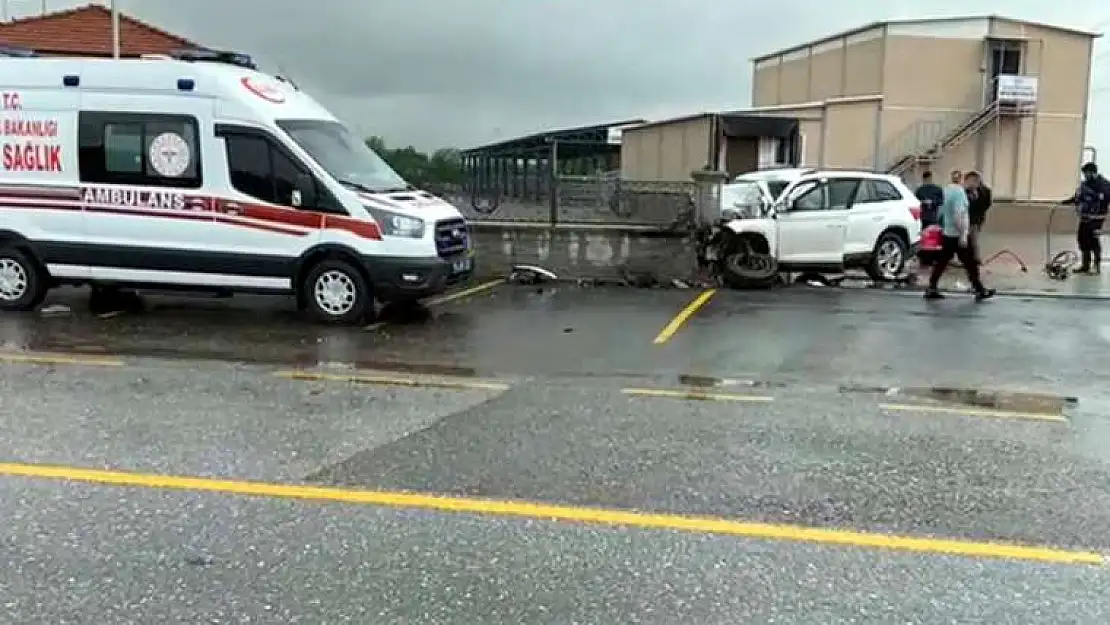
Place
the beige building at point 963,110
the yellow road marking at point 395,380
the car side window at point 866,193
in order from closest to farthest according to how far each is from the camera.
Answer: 1. the yellow road marking at point 395,380
2. the car side window at point 866,193
3. the beige building at point 963,110

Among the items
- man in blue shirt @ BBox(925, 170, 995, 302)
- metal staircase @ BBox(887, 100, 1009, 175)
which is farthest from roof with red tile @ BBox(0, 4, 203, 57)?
metal staircase @ BBox(887, 100, 1009, 175)

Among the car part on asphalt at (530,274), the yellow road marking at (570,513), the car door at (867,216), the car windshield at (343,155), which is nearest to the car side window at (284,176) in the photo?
the car windshield at (343,155)

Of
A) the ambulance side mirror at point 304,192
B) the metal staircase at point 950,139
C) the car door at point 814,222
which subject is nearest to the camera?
the ambulance side mirror at point 304,192

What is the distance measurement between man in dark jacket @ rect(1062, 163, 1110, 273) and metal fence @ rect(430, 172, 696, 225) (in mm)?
7058

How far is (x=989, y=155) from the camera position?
43531mm

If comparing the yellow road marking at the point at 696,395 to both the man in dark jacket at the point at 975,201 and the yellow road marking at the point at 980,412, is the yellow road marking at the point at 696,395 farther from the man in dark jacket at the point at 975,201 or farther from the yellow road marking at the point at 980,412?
the man in dark jacket at the point at 975,201

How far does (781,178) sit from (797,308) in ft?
15.6

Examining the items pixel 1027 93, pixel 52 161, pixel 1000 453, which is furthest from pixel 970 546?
pixel 1027 93

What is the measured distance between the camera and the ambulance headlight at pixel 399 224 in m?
11.4

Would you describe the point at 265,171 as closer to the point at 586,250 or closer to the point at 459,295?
the point at 459,295

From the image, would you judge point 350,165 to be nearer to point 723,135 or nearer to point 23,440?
point 23,440

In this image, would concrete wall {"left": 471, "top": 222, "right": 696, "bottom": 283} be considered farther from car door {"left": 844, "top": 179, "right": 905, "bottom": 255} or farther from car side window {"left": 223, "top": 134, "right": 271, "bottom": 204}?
car side window {"left": 223, "top": 134, "right": 271, "bottom": 204}

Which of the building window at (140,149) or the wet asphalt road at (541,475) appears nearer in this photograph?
the wet asphalt road at (541,475)

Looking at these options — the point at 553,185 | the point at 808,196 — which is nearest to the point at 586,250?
the point at 553,185
